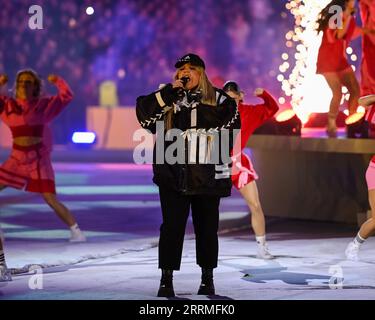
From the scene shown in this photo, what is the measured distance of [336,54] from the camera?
1393 cm

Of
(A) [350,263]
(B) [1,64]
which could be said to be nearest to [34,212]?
(A) [350,263]

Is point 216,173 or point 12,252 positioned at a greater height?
point 216,173

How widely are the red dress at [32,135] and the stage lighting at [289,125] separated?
3056 millimetres

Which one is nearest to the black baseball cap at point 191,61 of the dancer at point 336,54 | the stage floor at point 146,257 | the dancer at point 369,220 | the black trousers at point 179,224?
the black trousers at point 179,224

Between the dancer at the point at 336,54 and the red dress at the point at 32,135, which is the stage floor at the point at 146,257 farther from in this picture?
the dancer at the point at 336,54

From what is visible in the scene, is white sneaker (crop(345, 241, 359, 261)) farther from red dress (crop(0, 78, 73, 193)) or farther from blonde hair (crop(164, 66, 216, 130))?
red dress (crop(0, 78, 73, 193))

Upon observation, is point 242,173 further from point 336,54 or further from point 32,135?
point 336,54

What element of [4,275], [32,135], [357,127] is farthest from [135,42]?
[4,275]

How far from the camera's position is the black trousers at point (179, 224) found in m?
8.77

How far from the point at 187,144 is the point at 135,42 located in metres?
26.5

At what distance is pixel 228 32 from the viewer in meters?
37.1

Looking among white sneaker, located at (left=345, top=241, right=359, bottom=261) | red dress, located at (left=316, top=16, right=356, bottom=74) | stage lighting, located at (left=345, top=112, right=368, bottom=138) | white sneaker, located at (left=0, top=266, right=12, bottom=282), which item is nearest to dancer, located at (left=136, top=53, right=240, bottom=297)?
white sneaker, located at (left=0, top=266, right=12, bottom=282)

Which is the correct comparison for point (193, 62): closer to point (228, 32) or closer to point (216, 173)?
point (216, 173)
